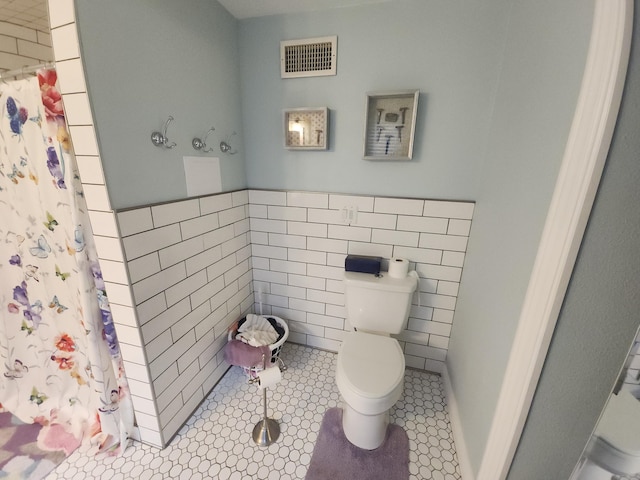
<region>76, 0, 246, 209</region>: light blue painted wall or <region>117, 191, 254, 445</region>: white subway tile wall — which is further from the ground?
<region>76, 0, 246, 209</region>: light blue painted wall

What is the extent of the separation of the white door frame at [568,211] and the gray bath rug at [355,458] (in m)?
0.47

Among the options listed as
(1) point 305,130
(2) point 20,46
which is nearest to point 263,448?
(1) point 305,130

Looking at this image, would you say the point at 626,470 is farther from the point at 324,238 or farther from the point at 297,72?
the point at 297,72

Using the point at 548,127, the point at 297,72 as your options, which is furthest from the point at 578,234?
the point at 297,72

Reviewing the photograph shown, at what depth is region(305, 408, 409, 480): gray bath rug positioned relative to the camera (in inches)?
44.6

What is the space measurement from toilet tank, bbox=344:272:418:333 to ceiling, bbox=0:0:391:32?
55.5 inches

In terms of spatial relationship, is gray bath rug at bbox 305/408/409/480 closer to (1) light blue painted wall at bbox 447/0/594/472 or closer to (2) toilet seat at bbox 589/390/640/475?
(1) light blue painted wall at bbox 447/0/594/472

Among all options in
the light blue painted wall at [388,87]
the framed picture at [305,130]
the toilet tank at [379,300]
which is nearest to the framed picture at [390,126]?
the light blue painted wall at [388,87]

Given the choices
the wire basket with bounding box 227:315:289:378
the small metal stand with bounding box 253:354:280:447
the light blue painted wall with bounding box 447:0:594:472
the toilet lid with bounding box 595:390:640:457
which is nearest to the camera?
the light blue painted wall with bounding box 447:0:594:472

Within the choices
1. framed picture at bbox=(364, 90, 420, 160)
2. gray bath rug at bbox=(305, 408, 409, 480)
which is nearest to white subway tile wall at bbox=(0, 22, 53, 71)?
framed picture at bbox=(364, 90, 420, 160)

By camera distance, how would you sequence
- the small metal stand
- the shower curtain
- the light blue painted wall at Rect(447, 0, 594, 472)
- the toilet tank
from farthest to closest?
the toilet tank, the small metal stand, the shower curtain, the light blue painted wall at Rect(447, 0, 594, 472)

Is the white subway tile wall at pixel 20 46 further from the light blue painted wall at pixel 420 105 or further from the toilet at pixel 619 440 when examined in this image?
the toilet at pixel 619 440

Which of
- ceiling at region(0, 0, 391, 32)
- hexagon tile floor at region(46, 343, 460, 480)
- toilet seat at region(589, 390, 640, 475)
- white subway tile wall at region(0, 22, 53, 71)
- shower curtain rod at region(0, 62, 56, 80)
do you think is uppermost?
ceiling at region(0, 0, 391, 32)

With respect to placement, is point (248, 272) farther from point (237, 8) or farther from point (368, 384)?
point (237, 8)
